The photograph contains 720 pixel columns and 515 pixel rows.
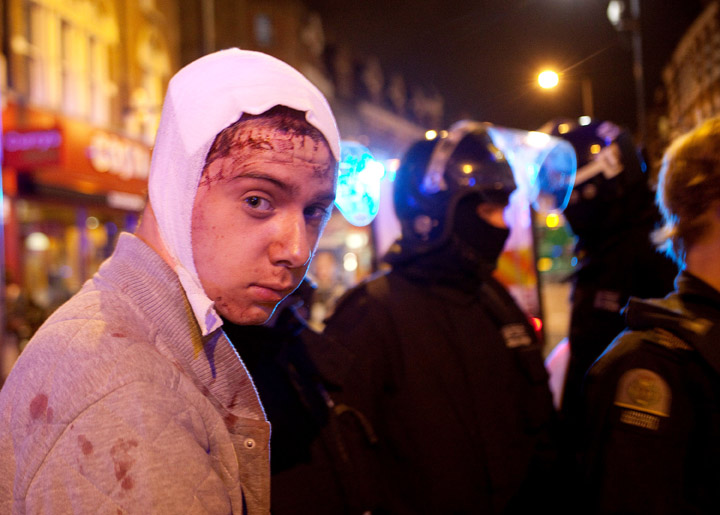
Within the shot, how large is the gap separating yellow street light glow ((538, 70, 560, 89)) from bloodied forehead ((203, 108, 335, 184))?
1.63 metres

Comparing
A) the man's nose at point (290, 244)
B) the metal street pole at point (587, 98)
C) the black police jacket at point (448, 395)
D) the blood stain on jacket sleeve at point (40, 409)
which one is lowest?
the black police jacket at point (448, 395)

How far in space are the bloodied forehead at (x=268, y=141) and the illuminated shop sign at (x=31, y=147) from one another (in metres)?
13.0

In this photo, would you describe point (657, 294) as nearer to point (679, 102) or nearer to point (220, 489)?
point (679, 102)

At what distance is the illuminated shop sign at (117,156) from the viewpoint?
14.5 metres

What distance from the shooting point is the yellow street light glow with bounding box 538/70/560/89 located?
233cm

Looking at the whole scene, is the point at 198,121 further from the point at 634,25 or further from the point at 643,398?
the point at 634,25

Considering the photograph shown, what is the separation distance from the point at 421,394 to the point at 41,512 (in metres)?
1.80

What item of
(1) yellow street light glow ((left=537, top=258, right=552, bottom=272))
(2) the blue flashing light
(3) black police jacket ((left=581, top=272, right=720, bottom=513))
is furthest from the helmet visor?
(1) yellow street light glow ((left=537, top=258, right=552, bottom=272))

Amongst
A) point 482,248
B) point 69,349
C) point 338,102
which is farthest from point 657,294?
point 338,102

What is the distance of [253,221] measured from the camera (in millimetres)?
1015

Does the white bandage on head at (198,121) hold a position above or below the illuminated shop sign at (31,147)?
below

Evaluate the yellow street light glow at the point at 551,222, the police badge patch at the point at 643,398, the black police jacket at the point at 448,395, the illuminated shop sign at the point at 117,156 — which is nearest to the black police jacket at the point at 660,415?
the police badge patch at the point at 643,398

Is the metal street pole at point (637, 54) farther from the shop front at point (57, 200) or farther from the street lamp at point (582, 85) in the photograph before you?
the shop front at point (57, 200)

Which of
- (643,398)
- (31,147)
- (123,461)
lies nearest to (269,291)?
(123,461)
